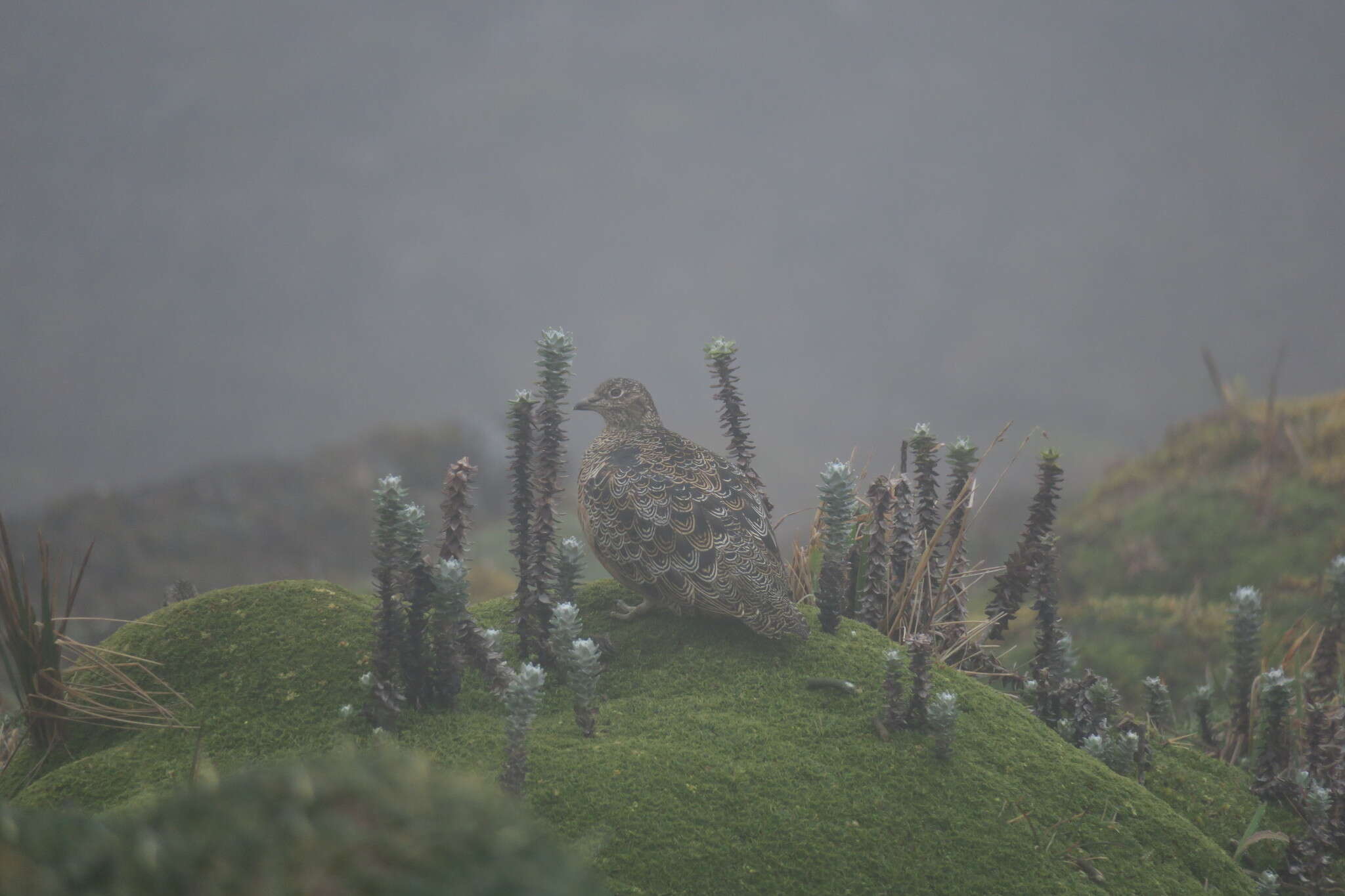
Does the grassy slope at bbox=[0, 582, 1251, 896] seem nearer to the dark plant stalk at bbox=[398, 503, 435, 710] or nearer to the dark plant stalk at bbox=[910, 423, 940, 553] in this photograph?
the dark plant stalk at bbox=[398, 503, 435, 710]

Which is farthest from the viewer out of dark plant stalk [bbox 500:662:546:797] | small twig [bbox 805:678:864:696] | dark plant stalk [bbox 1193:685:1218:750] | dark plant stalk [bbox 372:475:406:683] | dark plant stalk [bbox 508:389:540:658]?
dark plant stalk [bbox 1193:685:1218:750]

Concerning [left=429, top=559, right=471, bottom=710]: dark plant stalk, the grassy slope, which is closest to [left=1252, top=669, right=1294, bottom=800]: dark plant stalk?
the grassy slope

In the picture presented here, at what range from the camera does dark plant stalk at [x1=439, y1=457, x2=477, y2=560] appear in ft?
12.3

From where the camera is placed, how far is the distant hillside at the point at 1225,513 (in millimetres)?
8125

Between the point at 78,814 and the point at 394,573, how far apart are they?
239cm

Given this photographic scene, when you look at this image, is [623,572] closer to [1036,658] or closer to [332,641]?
[332,641]

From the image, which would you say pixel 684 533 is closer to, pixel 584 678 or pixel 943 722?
pixel 584 678

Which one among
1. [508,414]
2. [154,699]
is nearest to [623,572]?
[508,414]

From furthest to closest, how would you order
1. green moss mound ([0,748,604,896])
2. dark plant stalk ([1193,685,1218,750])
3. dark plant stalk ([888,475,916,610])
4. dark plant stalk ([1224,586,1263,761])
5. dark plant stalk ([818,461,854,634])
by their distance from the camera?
dark plant stalk ([1193,685,1218,750]), dark plant stalk ([888,475,916,610]), dark plant stalk ([1224,586,1263,761]), dark plant stalk ([818,461,854,634]), green moss mound ([0,748,604,896])

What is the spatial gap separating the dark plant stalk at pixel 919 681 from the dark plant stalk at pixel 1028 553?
127 centimetres

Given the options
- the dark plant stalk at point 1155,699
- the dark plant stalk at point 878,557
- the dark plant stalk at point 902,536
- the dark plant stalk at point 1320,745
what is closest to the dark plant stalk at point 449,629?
the dark plant stalk at point 878,557

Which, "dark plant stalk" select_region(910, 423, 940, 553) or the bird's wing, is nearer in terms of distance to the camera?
the bird's wing

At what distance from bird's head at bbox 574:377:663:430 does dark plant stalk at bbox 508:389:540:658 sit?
1078 mm

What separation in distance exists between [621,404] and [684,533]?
1.21 m
